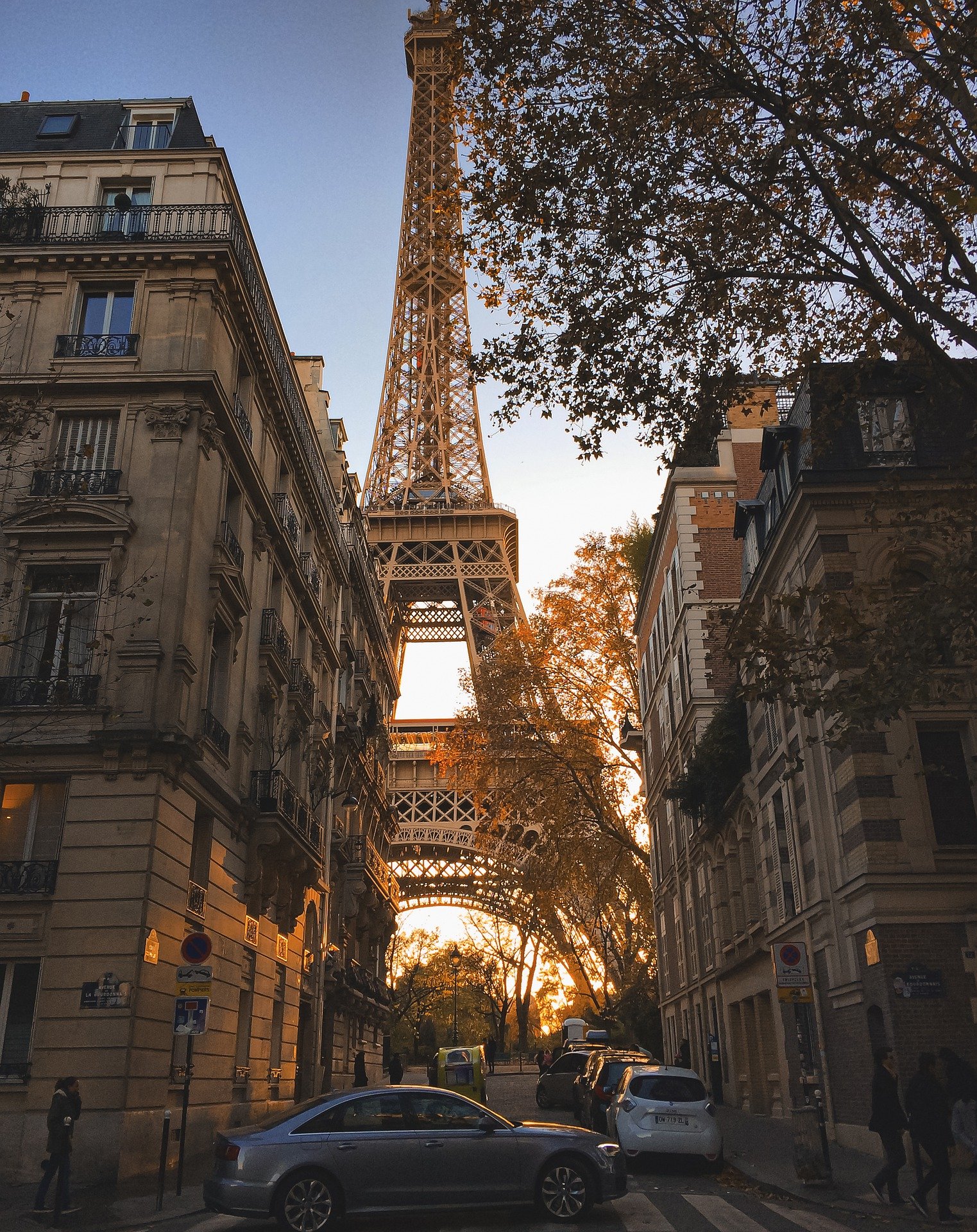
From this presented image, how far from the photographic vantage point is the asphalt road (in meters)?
11.1

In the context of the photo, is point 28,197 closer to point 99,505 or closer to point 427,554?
point 99,505

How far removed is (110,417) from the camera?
21.2m

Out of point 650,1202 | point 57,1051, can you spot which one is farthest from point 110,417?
point 650,1202

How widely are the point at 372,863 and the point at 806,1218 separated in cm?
3237

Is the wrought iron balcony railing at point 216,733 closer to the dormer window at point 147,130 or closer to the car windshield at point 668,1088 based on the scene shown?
the car windshield at point 668,1088

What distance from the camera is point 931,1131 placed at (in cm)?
1158

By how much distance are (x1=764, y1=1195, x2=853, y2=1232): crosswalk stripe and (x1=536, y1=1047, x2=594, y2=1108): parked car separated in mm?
17414

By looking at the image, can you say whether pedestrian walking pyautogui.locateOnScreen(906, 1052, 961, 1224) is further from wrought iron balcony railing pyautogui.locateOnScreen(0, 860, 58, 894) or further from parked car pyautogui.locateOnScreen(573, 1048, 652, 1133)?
wrought iron balcony railing pyautogui.locateOnScreen(0, 860, 58, 894)

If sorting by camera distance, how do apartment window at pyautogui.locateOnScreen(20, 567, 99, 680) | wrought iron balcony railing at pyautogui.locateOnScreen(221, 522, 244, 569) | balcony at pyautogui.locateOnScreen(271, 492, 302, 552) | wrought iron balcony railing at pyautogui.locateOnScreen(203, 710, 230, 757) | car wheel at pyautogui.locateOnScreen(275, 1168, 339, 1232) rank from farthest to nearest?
balcony at pyautogui.locateOnScreen(271, 492, 302, 552), wrought iron balcony railing at pyautogui.locateOnScreen(221, 522, 244, 569), wrought iron balcony railing at pyautogui.locateOnScreen(203, 710, 230, 757), apartment window at pyautogui.locateOnScreen(20, 567, 99, 680), car wheel at pyautogui.locateOnScreen(275, 1168, 339, 1232)

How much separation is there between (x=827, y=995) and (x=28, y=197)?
20.5m

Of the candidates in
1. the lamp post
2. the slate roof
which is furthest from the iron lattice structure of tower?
the slate roof

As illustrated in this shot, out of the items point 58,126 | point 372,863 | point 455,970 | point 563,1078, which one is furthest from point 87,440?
point 455,970

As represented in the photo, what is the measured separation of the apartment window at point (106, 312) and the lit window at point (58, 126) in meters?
5.07

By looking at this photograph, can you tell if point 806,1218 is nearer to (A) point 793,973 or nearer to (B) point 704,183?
(A) point 793,973
